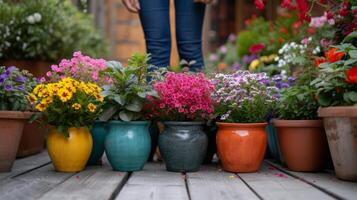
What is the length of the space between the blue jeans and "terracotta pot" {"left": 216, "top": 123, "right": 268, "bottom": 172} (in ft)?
2.15

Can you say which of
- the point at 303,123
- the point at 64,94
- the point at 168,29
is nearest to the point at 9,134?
the point at 64,94

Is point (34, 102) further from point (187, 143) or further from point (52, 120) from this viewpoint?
point (187, 143)

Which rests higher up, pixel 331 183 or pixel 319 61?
pixel 319 61

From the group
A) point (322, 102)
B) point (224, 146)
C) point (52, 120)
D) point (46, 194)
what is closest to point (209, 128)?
point (224, 146)

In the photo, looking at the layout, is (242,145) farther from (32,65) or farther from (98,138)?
(32,65)

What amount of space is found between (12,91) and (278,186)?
115 centimetres

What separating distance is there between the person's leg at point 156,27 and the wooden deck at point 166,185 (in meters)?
0.64

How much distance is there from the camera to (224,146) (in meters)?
2.34

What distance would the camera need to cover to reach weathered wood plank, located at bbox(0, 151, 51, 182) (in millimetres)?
2238

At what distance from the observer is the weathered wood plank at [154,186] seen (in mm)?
1786

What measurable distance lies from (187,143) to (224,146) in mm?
161

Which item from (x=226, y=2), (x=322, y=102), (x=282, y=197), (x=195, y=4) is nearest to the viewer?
(x=282, y=197)

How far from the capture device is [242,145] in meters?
2.30

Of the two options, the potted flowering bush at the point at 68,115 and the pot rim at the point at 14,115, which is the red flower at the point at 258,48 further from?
the pot rim at the point at 14,115
